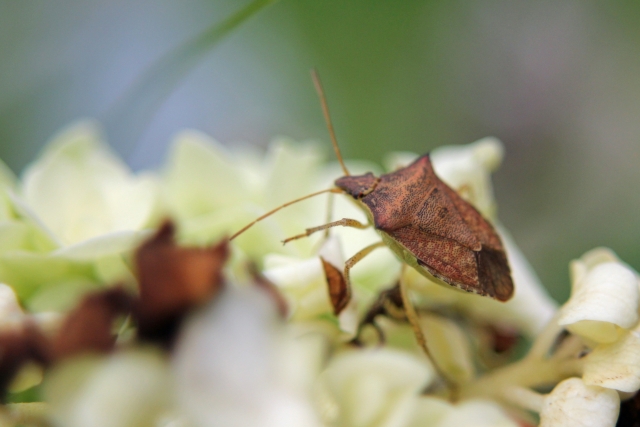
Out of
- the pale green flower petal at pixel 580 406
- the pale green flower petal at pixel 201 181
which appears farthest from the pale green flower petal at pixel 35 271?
the pale green flower petal at pixel 580 406

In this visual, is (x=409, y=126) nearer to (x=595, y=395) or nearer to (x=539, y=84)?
(x=539, y=84)

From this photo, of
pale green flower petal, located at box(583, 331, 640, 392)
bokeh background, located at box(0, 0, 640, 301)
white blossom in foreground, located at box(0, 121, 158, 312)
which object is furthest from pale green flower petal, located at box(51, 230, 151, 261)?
bokeh background, located at box(0, 0, 640, 301)

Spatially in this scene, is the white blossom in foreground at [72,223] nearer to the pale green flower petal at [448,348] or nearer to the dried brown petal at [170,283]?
the dried brown petal at [170,283]

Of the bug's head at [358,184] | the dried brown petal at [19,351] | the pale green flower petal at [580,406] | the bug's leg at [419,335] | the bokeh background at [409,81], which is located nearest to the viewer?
the dried brown petal at [19,351]

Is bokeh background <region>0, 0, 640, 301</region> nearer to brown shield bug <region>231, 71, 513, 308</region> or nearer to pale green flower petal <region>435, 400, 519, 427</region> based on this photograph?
brown shield bug <region>231, 71, 513, 308</region>

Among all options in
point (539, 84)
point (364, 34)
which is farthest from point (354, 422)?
point (539, 84)
